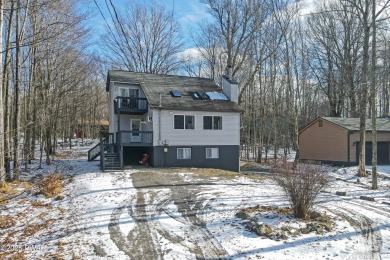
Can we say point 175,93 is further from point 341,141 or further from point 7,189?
point 341,141

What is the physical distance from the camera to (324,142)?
28828 millimetres

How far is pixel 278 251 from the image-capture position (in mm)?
6562

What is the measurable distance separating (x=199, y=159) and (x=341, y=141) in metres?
14.3

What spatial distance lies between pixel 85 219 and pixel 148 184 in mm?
5409

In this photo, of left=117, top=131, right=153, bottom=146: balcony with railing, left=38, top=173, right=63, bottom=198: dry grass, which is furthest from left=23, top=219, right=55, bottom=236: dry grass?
left=117, top=131, right=153, bottom=146: balcony with railing

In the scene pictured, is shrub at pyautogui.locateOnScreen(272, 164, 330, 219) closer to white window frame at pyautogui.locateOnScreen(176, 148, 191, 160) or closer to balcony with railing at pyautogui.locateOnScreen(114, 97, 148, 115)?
white window frame at pyautogui.locateOnScreen(176, 148, 191, 160)

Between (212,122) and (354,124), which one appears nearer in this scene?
(212,122)

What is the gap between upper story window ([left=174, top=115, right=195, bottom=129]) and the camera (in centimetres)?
2095

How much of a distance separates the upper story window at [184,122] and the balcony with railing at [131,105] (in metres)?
2.69

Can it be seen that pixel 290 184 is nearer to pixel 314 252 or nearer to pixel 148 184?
pixel 314 252

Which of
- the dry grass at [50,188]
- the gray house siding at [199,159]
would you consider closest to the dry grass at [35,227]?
the dry grass at [50,188]

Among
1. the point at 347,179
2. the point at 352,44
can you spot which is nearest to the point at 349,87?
the point at 352,44

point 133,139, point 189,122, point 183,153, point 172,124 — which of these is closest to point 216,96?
point 189,122

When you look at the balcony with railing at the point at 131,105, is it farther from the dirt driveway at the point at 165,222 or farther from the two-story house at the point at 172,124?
the dirt driveway at the point at 165,222
